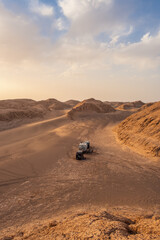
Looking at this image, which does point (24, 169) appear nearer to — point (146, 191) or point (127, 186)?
point (127, 186)

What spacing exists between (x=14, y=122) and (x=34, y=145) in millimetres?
10786

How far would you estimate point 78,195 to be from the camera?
178 inches

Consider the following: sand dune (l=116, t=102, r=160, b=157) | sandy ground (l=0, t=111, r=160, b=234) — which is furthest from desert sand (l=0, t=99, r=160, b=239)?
sand dune (l=116, t=102, r=160, b=157)

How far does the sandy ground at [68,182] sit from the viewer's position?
4008 mm

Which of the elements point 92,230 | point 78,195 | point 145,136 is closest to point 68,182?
point 78,195

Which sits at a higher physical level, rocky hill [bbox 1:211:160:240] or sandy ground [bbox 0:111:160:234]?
rocky hill [bbox 1:211:160:240]

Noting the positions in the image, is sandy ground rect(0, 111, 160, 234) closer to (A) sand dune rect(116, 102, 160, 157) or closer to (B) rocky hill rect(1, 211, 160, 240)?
(B) rocky hill rect(1, 211, 160, 240)

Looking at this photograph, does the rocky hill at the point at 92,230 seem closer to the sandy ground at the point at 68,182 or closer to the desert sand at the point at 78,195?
the desert sand at the point at 78,195

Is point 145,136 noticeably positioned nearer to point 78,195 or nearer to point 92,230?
point 78,195

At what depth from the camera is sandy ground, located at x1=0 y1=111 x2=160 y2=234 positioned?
4.01 meters

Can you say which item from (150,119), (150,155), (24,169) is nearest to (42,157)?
(24,169)

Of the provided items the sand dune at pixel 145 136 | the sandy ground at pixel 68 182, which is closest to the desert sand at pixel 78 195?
the sandy ground at pixel 68 182

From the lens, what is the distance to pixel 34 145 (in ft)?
32.6

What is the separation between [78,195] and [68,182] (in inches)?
32.1
